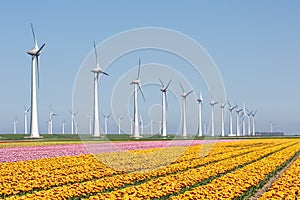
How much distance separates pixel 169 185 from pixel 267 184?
457cm

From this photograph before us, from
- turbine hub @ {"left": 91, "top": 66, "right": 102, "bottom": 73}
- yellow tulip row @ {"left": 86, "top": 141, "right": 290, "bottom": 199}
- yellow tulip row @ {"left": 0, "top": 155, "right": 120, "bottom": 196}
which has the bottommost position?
yellow tulip row @ {"left": 0, "top": 155, "right": 120, "bottom": 196}

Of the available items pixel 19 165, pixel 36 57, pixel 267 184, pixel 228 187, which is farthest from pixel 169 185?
pixel 36 57

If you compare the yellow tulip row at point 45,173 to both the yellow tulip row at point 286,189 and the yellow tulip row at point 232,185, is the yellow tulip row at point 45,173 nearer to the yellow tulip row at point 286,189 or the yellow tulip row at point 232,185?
the yellow tulip row at point 232,185

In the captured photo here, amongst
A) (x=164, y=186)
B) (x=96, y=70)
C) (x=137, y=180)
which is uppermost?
(x=96, y=70)

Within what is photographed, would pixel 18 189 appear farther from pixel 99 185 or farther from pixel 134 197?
pixel 134 197

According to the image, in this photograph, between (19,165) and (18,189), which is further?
(19,165)

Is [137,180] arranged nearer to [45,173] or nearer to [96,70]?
[45,173]

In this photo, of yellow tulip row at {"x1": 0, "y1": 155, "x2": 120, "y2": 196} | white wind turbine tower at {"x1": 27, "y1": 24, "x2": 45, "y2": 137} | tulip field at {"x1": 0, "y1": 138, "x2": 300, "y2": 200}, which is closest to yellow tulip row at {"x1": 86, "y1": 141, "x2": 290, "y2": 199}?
tulip field at {"x1": 0, "y1": 138, "x2": 300, "y2": 200}

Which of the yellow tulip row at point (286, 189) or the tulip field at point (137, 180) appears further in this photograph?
the tulip field at point (137, 180)

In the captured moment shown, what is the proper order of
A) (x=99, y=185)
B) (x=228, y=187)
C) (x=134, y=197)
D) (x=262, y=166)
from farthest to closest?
(x=262, y=166), (x=99, y=185), (x=228, y=187), (x=134, y=197)

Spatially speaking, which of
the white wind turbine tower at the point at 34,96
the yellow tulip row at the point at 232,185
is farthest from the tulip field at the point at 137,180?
the white wind turbine tower at the point at 34,96

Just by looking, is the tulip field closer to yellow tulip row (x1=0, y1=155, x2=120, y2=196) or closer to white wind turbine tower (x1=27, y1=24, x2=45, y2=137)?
yellow tulip row (x1=0, y1=155, x2=120, y2=196)

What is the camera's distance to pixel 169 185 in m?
18.2

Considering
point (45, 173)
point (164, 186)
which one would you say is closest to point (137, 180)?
point (164, 186)
